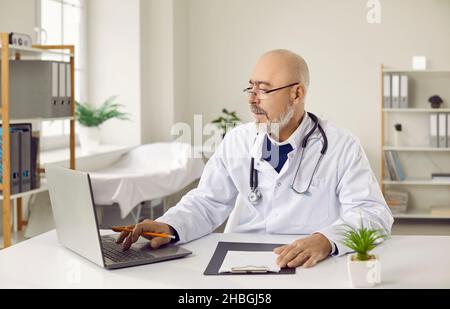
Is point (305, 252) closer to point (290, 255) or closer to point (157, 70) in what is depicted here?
point (290, 255)

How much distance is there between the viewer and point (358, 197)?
6.70 feet

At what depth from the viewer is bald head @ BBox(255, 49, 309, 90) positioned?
2.19m

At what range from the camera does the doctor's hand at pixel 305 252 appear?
5.29 ft

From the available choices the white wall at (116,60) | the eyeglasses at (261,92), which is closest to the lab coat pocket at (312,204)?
the eyeglasses at (261,92)

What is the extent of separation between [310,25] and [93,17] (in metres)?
1.86

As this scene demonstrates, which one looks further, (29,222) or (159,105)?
(159,105)

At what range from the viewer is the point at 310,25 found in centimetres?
584

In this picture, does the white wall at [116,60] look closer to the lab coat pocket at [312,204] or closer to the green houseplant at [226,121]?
the green houseplant at [226,121]

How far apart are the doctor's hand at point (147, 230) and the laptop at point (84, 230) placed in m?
0.02

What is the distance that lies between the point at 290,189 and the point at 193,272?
0.68 meters

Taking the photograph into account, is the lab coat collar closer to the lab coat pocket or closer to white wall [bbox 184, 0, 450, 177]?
the lab coat pocket

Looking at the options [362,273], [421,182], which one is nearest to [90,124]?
[421,182]
